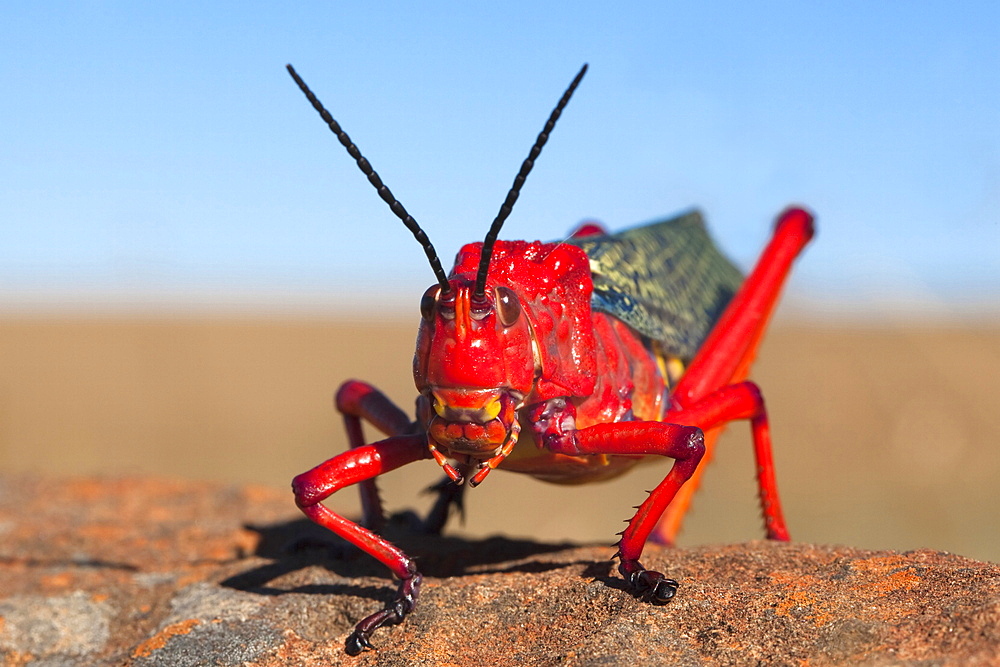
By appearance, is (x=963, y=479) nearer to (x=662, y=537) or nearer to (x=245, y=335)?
(x=662, y=537)

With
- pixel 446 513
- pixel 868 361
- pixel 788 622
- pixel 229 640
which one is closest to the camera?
pixel 788 622

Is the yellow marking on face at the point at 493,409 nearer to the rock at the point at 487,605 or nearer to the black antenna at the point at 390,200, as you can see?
the black antenna at the point at 390,200

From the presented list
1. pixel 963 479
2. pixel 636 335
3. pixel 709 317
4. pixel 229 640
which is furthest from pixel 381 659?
pixel 963 479

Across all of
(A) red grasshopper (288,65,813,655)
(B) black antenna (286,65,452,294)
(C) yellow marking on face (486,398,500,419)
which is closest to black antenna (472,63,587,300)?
(A) red grasshopper (288,65,813,655)

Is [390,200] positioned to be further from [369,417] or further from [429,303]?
[369,417]

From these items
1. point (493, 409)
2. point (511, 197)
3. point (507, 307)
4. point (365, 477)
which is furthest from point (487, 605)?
point (511, 197)

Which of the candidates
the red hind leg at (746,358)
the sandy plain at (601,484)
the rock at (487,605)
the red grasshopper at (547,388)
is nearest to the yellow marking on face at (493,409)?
the red grasshopper at (547,388)
